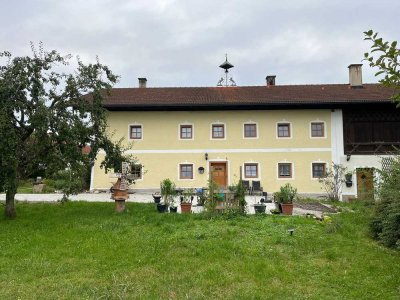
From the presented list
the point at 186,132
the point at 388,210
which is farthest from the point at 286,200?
the point at 186,132

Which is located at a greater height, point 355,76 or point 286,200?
point 355,76

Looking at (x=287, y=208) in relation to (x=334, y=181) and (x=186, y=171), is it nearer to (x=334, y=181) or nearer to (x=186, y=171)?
(x=334, y=181)

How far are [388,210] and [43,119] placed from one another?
28.9ft

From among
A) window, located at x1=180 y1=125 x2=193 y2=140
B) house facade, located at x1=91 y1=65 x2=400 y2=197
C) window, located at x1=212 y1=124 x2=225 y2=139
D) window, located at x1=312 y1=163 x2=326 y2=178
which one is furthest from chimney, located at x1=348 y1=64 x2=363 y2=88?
window, located at x1=180 y1=125 x2=193 y2=140

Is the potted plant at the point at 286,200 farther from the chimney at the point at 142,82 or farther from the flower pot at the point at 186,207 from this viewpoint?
the chimney at the point at 142,82

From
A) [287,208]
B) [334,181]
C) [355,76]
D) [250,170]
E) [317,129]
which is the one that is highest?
[355,76]

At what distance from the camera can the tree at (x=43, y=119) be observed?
9.73 meters

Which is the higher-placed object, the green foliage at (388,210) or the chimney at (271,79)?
the chimney at (271,79)

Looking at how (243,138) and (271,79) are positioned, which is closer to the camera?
(243,138)

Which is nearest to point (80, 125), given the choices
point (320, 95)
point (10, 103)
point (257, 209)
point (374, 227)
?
point (10, 103)

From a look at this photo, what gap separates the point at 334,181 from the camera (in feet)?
59.8

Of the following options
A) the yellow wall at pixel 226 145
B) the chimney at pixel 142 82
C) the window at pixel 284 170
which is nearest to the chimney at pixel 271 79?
the yellow wall at pixel 226 145

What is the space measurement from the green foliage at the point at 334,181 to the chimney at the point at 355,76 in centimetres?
619

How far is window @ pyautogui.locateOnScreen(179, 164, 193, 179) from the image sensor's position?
19056mm
